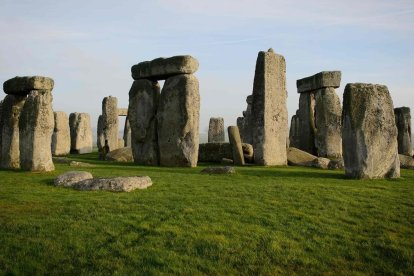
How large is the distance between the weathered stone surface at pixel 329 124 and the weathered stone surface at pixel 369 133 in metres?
8.72

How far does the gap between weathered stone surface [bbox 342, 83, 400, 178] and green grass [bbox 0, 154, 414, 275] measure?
5.78 ft

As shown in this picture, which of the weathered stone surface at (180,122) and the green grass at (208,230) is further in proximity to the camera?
the weathered stone surface at (180,122)

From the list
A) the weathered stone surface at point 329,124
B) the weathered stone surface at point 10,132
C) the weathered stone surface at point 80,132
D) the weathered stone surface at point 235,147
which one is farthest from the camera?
the weathered stone surface at point 80,132

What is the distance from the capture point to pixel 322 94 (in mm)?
20766

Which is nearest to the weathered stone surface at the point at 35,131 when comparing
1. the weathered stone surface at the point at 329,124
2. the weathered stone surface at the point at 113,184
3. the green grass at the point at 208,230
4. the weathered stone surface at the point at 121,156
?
the green grass at the point at 208,230

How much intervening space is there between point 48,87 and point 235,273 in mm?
9510

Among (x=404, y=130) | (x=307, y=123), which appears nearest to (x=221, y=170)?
(x=307, y=123)

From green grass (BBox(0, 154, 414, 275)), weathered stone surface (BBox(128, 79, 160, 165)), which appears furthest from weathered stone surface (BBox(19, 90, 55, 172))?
weathered stone surface (BBox(128, 79, 160, 165))

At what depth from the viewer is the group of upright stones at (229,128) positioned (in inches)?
455

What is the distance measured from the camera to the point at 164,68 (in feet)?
54.1

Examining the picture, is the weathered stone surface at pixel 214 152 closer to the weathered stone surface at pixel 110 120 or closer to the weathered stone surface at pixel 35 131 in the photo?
the weathered stone surface at pixel 110 120

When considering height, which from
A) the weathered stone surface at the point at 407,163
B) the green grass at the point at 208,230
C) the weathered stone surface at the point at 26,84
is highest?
the weathered stone surface at the point at 26,84

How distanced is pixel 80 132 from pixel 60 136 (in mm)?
3411

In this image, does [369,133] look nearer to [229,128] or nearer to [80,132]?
[229,128]
